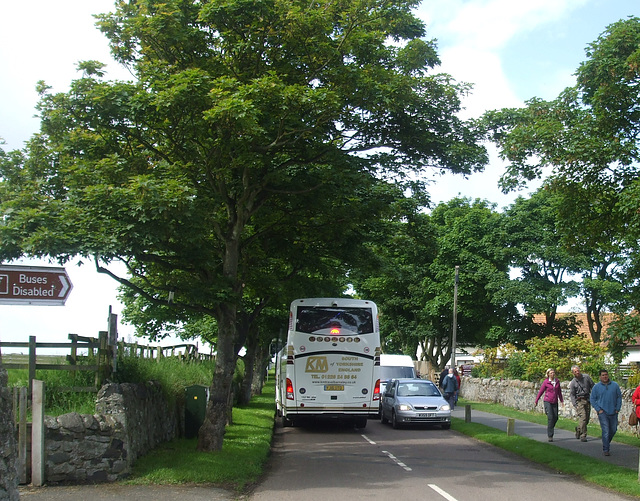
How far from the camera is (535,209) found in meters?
44.9

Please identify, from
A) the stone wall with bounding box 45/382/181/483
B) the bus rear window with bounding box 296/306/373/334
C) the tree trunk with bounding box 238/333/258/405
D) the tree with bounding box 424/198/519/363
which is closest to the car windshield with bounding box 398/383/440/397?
the bus rear window with bounding box 296/306/373/334

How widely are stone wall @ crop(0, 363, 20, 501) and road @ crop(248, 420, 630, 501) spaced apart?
5.86 meters

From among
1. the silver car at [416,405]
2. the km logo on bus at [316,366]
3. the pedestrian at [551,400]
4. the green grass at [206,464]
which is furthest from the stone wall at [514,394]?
the green grass at [206,464]

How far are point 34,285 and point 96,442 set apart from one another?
14.0ft

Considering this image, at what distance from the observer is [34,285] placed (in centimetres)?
761

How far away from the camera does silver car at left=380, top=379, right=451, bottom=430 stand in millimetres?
22297

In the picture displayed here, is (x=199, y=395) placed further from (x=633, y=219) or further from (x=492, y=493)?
(x=633, y=219)

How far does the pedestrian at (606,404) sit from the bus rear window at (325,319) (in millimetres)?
7082

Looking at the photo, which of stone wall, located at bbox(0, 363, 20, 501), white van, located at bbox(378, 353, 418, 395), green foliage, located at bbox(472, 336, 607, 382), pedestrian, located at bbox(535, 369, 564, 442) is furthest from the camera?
white van, located at bbox(378, 353, 418, 395)

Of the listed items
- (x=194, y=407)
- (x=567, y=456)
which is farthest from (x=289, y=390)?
(x=567, y=456)

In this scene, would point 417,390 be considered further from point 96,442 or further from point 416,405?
point 96,442

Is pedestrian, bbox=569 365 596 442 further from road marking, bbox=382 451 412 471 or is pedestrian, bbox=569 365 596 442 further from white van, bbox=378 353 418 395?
white van, bbox=378 353 418 395

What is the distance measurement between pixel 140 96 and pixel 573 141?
8833 mm

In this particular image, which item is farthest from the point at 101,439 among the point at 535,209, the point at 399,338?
the point at 399,338
